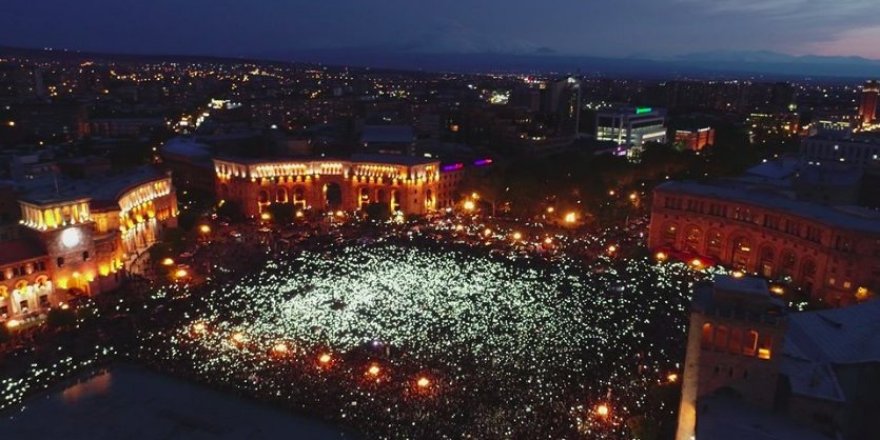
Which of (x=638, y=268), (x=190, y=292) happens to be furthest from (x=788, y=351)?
(x=190, y=292)

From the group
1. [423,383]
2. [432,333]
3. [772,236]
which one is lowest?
[423,383]

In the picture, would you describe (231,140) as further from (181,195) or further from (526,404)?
(526,404)

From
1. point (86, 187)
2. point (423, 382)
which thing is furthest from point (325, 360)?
point (86, 187)

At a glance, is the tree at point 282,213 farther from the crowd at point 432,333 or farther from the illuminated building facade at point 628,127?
the illuminated building facade at point 628,127

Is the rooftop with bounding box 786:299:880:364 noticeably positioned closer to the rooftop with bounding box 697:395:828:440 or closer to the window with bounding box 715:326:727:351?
the rooftop with bounding box 697:395:828:440

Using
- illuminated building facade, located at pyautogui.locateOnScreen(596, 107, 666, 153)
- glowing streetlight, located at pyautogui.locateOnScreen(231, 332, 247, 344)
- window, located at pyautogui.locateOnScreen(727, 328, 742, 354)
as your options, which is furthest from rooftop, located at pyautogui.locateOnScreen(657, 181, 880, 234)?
illuminated building facade, located at pyautogui.locateOnScreen(596, 107, 666, 153)

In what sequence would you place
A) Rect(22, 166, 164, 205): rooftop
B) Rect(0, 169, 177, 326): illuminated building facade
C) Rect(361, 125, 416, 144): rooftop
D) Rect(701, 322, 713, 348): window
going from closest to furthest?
Rect(701, 322, 713, 348): window, Rect(0, 169, 177, 326): illuminated building facade, Rect(22, 166, 164, 205): rooftop, Rect(361, 125, 416, 144): rooftop

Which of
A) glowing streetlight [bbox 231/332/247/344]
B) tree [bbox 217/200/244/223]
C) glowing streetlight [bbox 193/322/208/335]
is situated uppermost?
tree [bbox 217/200/244/223]

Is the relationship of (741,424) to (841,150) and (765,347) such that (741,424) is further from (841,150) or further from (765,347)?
(841,150)
